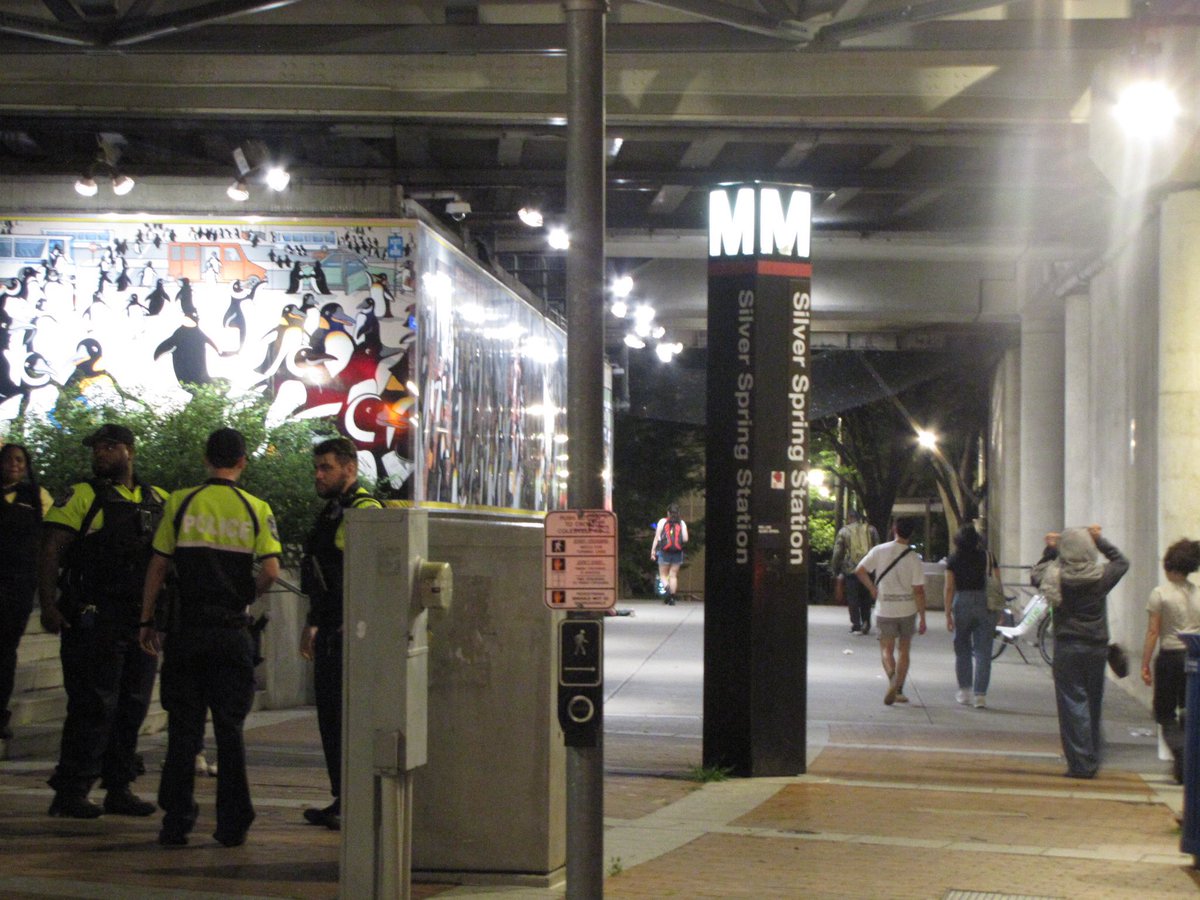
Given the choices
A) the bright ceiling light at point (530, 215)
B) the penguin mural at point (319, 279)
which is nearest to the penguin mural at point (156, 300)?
the penguin mural at point (319, 279)

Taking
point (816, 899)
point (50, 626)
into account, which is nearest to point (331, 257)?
point (50, 626)

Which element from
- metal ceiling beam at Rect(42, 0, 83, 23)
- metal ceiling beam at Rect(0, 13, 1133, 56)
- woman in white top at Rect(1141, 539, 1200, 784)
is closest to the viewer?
woman in white top at Rect(1141, 539, 1200, 784)

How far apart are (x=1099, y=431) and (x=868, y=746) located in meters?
8.49

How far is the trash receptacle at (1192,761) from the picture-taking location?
8.32 metres

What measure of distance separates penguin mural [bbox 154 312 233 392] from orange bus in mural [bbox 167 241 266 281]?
0.45 m

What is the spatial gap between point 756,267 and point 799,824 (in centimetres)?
376

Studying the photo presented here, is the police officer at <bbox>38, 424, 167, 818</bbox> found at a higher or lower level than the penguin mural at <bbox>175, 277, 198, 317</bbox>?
lower

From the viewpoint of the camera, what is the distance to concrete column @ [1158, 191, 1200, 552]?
14453mm

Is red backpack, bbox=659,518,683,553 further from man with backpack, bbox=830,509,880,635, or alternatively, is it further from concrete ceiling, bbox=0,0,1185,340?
concrete ceiling, bbox=0,0,1185,340

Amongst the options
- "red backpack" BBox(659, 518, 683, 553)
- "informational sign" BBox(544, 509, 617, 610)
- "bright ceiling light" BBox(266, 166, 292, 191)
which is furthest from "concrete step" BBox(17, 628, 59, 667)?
"red backpack" BBox(659, 518, 683, 553)

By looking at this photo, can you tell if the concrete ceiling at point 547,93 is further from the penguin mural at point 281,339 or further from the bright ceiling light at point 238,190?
the penguin mural at point 281,339

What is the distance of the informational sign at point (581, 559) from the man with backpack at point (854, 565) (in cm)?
1879

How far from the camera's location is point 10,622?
1003 centimetres

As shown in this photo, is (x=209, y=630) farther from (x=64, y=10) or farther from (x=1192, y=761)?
(x=64, y=10)
